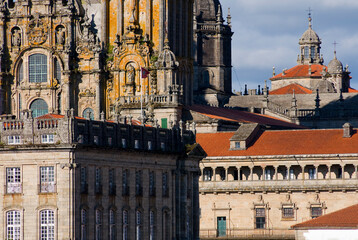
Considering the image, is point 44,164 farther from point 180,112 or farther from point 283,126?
point 283,126

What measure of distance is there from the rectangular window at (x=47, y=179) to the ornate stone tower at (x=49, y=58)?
54.7 metres

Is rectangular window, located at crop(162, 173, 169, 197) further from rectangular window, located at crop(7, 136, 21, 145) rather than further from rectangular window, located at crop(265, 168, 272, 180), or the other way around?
rectangular window, located at crop(265, 168, 272, 180)

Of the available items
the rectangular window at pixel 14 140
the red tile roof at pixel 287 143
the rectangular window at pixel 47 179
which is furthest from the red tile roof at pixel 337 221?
the rectangular window at pixel 14 140

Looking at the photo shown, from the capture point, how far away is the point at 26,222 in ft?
336

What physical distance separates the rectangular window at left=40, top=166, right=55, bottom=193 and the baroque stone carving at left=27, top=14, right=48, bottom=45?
56358 mm

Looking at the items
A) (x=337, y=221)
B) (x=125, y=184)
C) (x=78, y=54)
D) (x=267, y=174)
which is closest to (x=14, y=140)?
(x=125, y=184)

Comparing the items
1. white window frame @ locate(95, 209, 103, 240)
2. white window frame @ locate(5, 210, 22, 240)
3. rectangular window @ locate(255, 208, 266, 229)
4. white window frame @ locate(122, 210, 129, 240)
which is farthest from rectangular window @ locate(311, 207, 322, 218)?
white window frame @ locate(5, 210, 22, 240)

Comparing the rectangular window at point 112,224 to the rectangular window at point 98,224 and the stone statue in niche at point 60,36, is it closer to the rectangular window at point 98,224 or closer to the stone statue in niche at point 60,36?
the rectangular window at point 98,224

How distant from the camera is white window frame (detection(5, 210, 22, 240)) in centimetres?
10231

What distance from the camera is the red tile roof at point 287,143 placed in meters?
148

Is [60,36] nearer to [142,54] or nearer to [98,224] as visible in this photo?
[142,54]

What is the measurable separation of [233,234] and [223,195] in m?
4.51

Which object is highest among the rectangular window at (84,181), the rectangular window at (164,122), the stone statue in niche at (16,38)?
the stone statue in niche at (16,38)

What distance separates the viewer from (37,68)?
159 m
